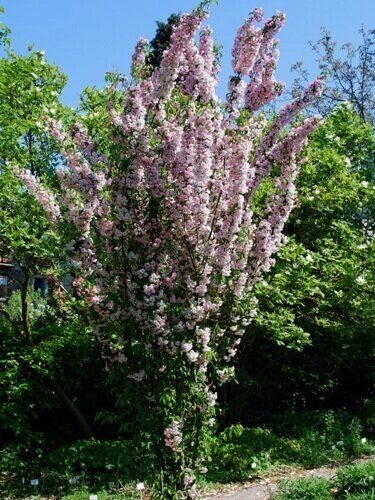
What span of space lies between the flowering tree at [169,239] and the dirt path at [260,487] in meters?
2.47

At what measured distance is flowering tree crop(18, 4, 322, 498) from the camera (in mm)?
3631

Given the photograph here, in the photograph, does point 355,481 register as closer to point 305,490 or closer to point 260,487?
point 305,490

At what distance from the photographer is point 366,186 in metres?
9.21

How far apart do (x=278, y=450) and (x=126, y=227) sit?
5185mm

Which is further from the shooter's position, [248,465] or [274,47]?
[248,465]

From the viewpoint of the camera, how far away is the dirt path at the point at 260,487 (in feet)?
19.9

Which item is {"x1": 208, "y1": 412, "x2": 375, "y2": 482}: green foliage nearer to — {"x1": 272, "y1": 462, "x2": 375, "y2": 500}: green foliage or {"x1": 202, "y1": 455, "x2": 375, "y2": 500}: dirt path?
{"x1": 202, "y1": 455, "x2": 375, "y2": 500}: dirt path

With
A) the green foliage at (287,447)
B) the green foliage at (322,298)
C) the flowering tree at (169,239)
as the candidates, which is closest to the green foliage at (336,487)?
the green foliage at (287,447)

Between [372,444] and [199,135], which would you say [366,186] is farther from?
[199,135]

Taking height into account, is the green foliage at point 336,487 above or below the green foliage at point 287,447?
above

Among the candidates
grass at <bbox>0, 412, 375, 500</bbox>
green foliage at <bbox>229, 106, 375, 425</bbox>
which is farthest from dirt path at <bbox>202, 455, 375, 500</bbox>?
green foliage at <bbox>229, 106, 375, 425</bbox>

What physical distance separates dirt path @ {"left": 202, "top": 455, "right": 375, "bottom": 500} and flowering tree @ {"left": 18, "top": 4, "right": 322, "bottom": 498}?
2.47 metres

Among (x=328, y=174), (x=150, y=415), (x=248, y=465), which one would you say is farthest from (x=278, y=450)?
(x=150, y=415)

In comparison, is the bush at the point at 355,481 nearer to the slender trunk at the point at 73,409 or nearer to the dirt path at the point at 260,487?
the dirt path at the point at 260,487
